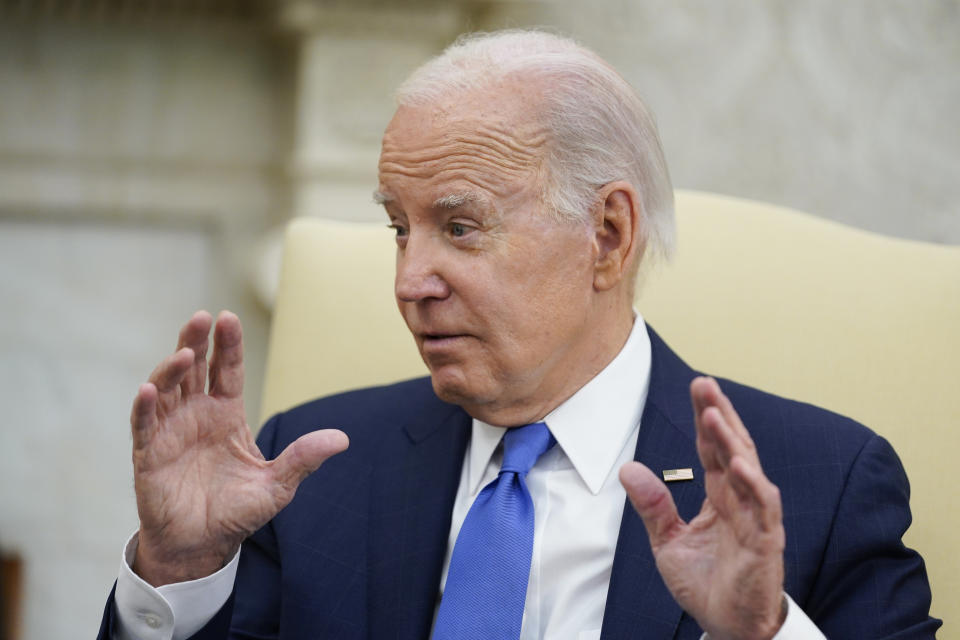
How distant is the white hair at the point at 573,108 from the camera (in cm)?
142

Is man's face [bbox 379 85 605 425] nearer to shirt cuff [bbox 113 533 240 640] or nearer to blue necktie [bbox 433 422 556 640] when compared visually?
blue necktie [bbox 433 422 556 640]

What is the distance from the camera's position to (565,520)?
144 cm

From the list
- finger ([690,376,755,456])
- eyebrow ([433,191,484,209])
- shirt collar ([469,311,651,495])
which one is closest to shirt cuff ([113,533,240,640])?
shirt collar ([469,311,651,495])

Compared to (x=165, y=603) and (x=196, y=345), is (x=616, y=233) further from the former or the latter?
(x=165, y=603)

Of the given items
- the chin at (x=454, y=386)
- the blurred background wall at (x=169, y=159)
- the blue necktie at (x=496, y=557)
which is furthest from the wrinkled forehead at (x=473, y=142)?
the blurred background wall at (x=169, y=159)

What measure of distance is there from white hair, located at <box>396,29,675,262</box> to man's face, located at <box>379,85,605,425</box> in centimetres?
2

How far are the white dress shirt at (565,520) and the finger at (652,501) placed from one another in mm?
274

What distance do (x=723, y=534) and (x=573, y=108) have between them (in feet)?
1.97

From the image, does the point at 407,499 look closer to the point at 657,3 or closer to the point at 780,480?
the point at 780,480

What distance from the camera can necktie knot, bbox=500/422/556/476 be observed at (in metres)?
1.46

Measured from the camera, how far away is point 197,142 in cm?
293

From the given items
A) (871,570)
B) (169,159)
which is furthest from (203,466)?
(169,159)

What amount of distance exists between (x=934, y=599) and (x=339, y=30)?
6.23ft

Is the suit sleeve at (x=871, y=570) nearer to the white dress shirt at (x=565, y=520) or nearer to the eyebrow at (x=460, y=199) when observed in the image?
the white dress shirt at (x=565, y=520)
